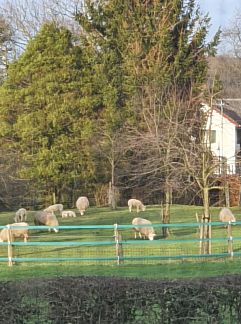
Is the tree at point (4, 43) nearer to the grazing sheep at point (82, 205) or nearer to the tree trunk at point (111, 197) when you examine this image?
the tree trunk at point (111, 197)

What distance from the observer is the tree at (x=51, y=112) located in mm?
40031

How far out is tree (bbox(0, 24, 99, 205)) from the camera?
40031 mm

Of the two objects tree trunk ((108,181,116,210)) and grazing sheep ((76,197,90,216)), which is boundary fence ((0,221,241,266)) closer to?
grazing sheep ((76,197,90,216))

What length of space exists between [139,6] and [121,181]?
10.4m

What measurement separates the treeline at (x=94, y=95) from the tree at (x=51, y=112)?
0.20ft

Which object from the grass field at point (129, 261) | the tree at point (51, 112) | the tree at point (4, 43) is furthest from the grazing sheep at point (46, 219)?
the tree at point (4, 43)

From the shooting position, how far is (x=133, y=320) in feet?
18.6

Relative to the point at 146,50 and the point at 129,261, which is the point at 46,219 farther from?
the point at 146,50

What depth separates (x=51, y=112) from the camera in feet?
133

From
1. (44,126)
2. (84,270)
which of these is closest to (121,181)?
(44,126)

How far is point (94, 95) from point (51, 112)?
2827 millimetres

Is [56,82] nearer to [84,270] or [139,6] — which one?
[139,6]

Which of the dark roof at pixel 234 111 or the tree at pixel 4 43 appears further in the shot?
the dark roof at pixel 234 111

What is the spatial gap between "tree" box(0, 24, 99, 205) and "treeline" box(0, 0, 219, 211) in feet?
0.20
